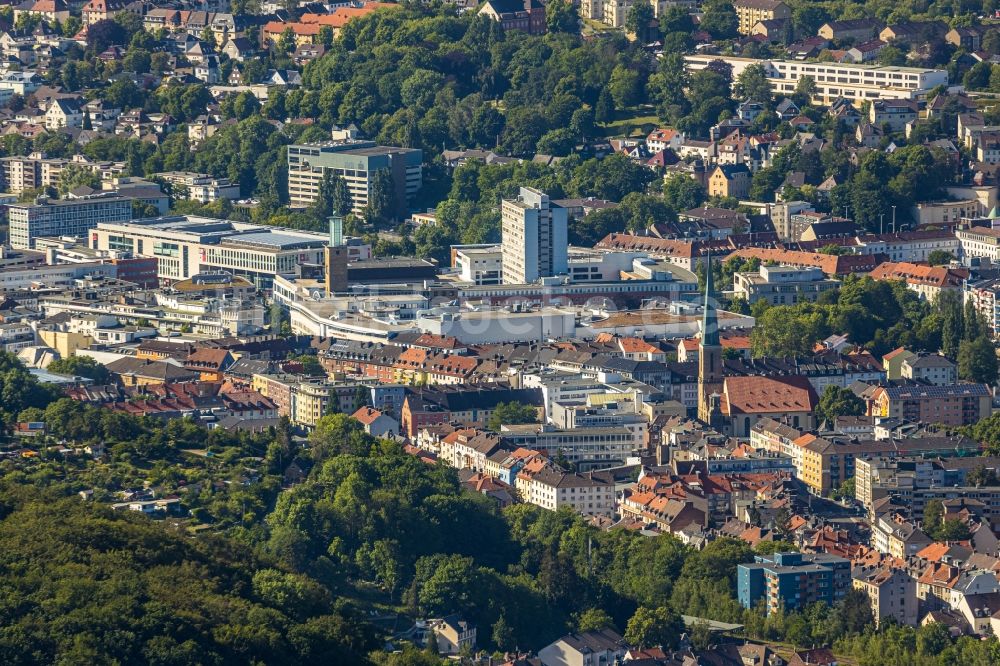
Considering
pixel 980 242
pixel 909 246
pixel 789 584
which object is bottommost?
pixel 789 584

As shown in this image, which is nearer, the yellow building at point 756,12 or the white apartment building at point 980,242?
the white apartment building at point 980,242

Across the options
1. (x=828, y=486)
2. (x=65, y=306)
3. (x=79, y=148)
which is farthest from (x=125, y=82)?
(x=828, y=486)

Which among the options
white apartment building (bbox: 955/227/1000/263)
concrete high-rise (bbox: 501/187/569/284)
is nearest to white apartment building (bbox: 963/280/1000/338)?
white apartment building (bbox: 955/227/1000/263)

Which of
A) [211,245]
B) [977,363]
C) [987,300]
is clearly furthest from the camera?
[211,245]

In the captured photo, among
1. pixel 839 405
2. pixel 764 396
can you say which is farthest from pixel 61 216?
pixel 839 405

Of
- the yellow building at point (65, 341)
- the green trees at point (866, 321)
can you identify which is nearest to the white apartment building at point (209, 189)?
the yellow building at point (65, 341)

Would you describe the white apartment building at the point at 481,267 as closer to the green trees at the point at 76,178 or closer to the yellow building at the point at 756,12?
the green trees at the point at 76,178

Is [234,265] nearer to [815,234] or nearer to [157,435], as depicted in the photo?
[815,234]

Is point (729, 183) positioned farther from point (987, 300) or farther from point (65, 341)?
point (65, 341)
